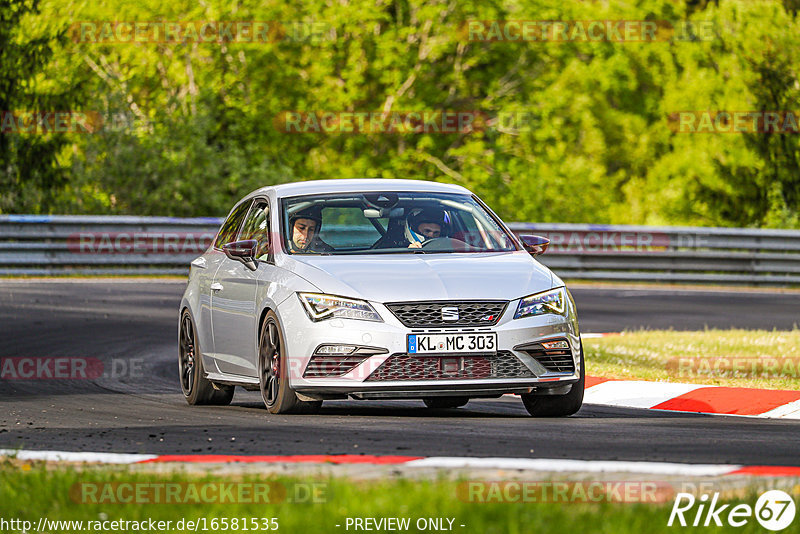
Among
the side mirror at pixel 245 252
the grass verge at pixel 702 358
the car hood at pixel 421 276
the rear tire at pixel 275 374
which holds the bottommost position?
the grass verge at pixel 702 358

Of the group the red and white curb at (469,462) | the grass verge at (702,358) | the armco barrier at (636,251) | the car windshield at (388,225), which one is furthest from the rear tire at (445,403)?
the armco barrier at (636,251)

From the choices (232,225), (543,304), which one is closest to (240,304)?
(232,225)

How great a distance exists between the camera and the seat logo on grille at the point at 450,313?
31.4 feet

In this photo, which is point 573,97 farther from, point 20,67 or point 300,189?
point 300,189

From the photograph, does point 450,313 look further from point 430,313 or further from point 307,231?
point 307,231

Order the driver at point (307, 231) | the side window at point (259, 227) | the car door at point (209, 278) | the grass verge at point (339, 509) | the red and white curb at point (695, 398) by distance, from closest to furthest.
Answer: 1. the grass verge at point (339, 509)
2. the driver at point (307, 231)
3. the side window at point (259, 227)
4. the red and white curb at point (695, 398)
5. the car door at point (209, 278)

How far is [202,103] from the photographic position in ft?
115

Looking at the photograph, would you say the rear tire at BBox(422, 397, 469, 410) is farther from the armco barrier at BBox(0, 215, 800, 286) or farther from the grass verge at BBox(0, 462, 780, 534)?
the armco barrier at BBox(0, 215, 800, 286)

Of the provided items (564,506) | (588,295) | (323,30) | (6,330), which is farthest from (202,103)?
(564,506)

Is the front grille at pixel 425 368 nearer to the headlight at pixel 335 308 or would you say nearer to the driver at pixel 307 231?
the headlight at pixel 335 308

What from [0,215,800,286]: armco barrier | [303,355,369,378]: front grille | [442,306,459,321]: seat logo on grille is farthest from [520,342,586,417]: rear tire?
[0,215,800,286]: armco barrier

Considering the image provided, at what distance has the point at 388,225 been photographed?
10.8 meters

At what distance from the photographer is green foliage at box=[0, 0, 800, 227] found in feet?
105

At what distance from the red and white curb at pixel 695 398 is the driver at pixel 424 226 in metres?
2.05
